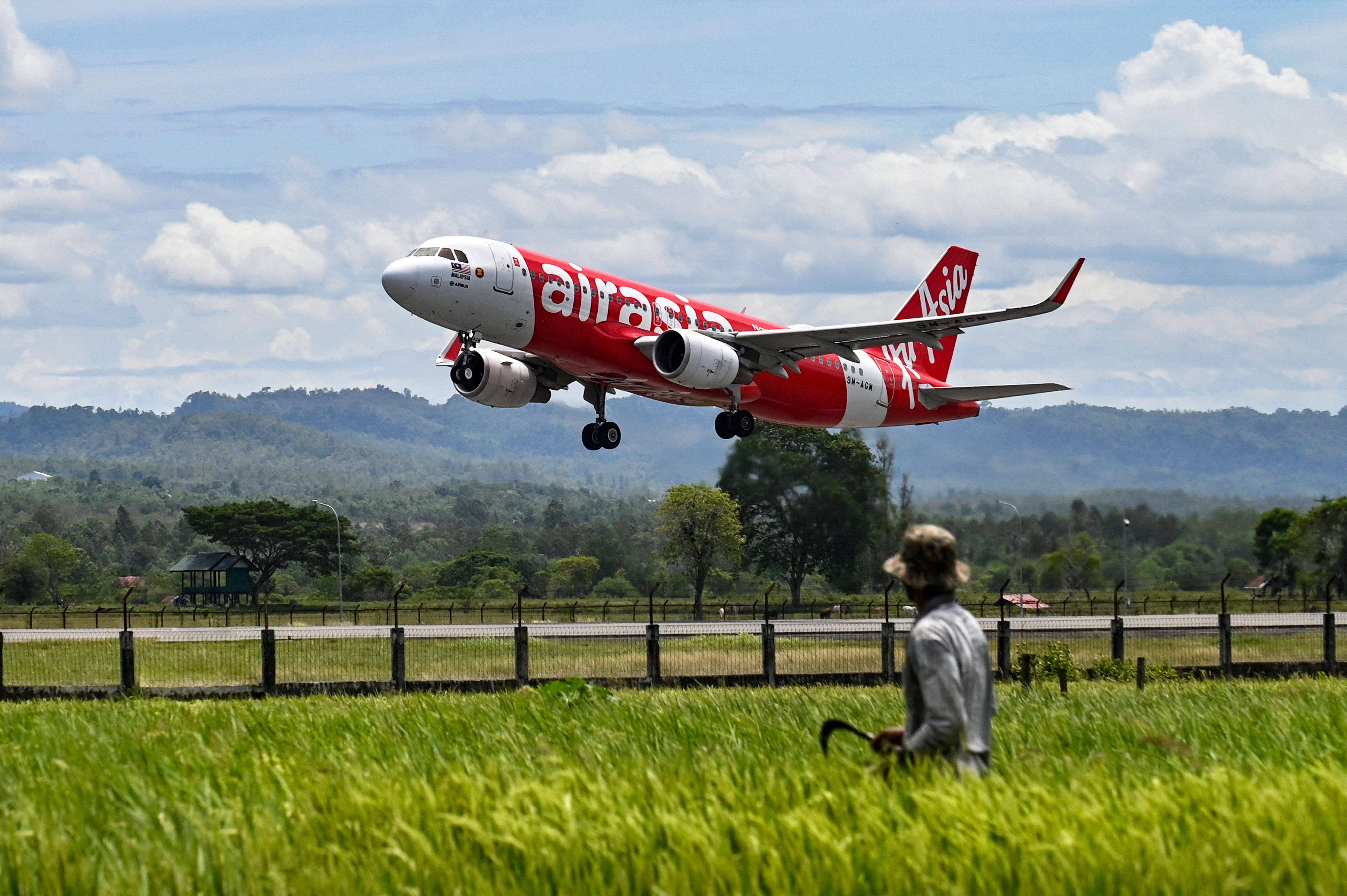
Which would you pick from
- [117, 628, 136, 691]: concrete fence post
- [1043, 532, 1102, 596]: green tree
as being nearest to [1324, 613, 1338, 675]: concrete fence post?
[117, 628, 136, 691]: concrete fence post

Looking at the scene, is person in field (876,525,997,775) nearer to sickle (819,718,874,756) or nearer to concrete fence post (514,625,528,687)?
sickle (819,718,874,756)

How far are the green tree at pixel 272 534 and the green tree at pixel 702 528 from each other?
49.5m

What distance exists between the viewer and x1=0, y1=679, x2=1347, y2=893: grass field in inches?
309

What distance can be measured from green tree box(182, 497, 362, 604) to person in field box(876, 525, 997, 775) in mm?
134784

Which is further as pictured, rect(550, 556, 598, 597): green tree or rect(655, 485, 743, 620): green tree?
rect(550, 556, 598, 597): green tree

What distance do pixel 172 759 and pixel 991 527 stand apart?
70.6m

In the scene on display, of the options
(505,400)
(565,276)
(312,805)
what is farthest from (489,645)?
(312,805)

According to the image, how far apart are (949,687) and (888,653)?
91.9 feet

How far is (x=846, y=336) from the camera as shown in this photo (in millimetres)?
44469

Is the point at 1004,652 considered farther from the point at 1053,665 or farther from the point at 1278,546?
the point at 1278,546

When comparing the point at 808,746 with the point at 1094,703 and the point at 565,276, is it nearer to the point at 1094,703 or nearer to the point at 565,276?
the point at 1094,703

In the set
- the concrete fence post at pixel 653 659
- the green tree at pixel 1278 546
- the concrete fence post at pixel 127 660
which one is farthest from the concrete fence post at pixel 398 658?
the green tree at pixel 1278 546

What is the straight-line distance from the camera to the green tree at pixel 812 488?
84250mm

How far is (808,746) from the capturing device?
13.3 metres
